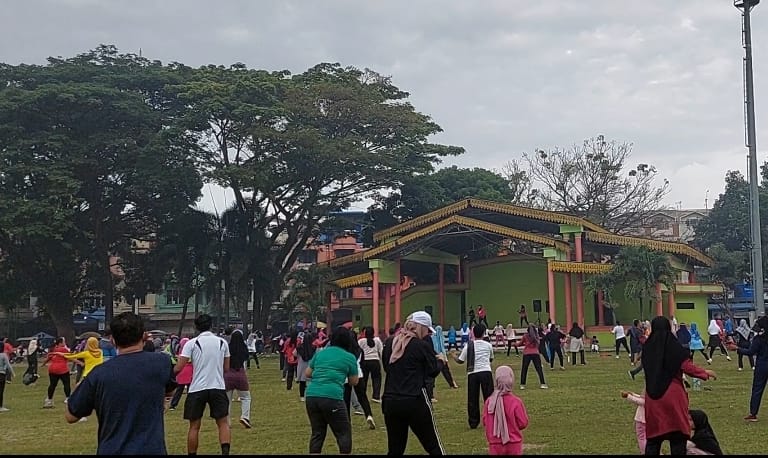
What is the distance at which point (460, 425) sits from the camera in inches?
481

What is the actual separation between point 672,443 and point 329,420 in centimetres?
A: 294

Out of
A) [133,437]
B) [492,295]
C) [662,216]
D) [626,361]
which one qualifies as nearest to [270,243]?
[492,295]

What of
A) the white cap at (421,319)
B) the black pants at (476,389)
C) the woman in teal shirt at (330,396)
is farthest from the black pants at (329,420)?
the black pants at (476,389)

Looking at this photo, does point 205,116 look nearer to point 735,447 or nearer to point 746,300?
point 735,447

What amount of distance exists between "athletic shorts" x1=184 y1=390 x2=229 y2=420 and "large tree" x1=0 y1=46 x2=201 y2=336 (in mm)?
28955

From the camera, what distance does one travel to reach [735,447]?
388 inches

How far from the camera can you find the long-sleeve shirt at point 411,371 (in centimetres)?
736

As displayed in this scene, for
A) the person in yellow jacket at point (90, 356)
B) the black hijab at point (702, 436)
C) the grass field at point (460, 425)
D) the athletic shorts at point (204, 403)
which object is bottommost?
the grass field at point (460, 425)

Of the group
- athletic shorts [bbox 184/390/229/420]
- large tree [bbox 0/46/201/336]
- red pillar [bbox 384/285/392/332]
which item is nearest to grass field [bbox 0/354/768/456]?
athletic shorts [bbox 184/390/229/420]

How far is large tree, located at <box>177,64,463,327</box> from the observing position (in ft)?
123

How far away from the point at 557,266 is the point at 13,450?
→ 26666 millimetres

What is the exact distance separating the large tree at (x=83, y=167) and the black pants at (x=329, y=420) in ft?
98.6

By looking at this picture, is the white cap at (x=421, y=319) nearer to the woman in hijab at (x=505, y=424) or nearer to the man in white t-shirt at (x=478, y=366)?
the woman in hijab at (x=505, y=424)

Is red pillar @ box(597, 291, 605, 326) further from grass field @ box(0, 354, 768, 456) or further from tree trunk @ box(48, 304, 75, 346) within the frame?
tree trunk @ box(48, 304, 75, 346)
